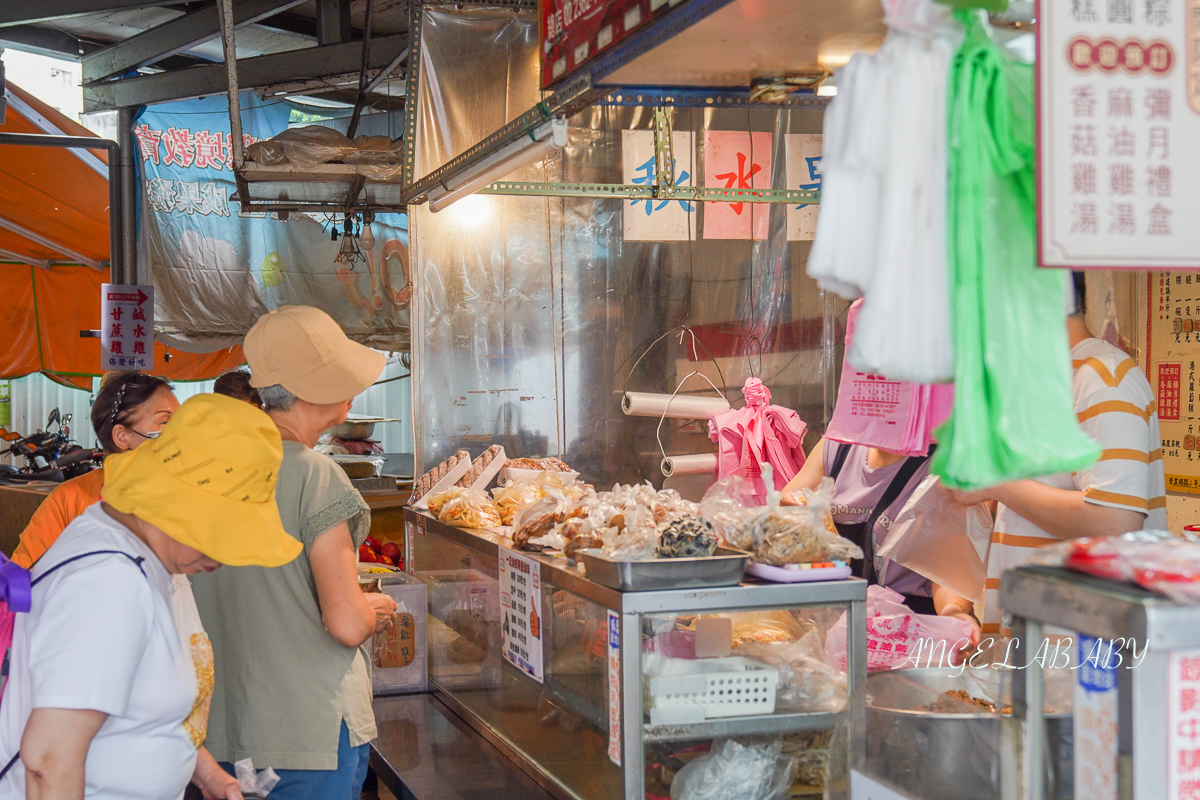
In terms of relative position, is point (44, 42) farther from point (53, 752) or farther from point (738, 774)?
point (738, 774)

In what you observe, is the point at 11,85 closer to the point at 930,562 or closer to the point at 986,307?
the point at 930,562

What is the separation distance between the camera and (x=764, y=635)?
2.43 meters

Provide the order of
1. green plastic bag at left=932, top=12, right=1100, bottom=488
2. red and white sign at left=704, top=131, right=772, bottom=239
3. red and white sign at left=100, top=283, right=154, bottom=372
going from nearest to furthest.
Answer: green plastic bag at left=932, top=12, right=1100, bottom=488 → red and white sign at left=704, top=131, right=772, bottom=239 → red and white sign at left=100, top=283, right=154, bottom=372

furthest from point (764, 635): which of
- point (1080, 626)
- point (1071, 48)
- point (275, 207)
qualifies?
point (275, 207)

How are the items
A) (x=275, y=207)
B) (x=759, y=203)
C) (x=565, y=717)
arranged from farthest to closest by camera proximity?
(x=275, y=207) → (x=759, y=203) → (x=565, y=717)

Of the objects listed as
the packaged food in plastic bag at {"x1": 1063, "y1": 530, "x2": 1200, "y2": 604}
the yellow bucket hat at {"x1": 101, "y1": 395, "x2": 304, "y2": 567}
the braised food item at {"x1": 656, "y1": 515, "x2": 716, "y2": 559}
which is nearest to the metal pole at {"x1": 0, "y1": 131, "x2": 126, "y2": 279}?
the yellow bucket hat at {"x1": 101, "y1": 395, "x2": 304, "y2": 567}

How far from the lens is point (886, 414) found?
310 centimetres

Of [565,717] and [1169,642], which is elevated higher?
[1169,642]

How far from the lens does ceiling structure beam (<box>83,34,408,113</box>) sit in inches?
298

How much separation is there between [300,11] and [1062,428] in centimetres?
851

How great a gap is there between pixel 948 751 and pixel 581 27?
1.99 m

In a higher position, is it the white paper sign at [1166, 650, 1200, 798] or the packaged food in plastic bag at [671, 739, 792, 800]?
the white paper sign at [1166, 650, 1200, 798]

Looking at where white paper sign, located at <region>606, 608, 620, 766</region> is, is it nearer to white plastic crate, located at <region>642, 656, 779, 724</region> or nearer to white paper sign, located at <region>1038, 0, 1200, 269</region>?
white plastic crate, located at <region>642, 656, 779, 724</region>

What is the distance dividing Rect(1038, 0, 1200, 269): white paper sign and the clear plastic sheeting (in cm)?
379
